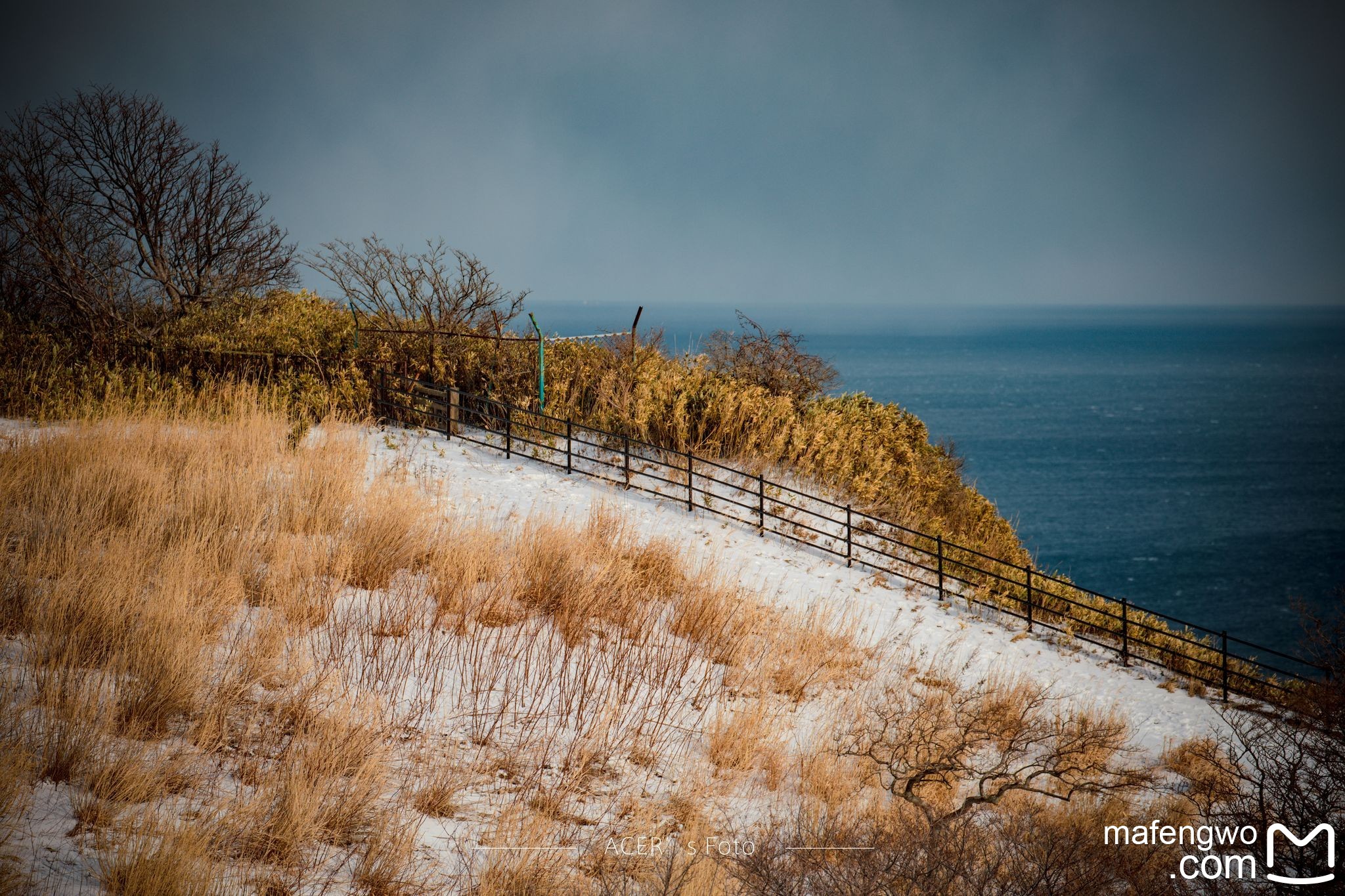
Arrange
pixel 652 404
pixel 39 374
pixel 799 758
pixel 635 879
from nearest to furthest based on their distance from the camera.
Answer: pixel 635 879
pixel 799 758
pixel 39 374
pixel 652 404

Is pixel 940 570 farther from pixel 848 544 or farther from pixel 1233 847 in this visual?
pixel 1233 847

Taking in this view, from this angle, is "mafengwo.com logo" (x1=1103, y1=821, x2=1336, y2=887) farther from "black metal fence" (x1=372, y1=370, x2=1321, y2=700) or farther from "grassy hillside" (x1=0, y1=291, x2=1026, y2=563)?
"grassy hillside" (x1=0, y1=291, x2=1026, y2=563)

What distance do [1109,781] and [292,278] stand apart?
20.2 m

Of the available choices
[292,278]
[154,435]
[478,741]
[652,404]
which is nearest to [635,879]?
[478,741]

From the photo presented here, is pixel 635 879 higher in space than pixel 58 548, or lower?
lower

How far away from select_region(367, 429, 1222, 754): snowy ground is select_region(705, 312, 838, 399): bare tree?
19.4 feet

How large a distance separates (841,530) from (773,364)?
19.2 ft

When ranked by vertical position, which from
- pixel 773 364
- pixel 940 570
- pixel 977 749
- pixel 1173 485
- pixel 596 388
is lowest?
pixel 1173 485

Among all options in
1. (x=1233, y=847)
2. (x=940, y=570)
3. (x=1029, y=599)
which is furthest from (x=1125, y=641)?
(x=1233, y=847)

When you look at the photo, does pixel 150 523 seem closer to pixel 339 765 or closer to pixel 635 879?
pixel 339 765

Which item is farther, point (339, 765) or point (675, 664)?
point (675, 664)

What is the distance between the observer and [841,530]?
49.2 feet

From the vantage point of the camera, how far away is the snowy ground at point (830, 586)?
35.6ft

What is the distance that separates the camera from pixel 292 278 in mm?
20656
